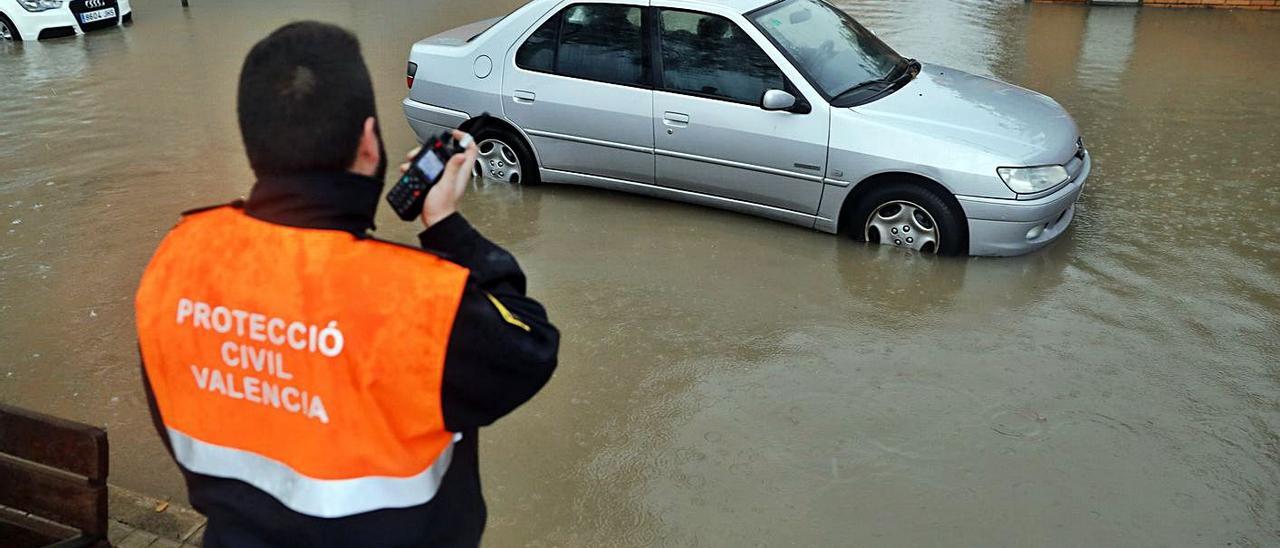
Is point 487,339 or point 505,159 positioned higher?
point 487,339

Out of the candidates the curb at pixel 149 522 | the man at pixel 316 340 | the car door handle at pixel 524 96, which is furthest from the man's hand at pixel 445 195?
the car door handle at pixel 524 96

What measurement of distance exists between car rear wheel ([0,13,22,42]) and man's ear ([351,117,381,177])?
1496 cm

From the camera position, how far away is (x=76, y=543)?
2.80 metres

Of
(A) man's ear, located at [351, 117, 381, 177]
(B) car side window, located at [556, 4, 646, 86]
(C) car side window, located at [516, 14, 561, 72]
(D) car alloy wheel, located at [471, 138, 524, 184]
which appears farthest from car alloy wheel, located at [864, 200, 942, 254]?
(A) man's ear, located at [351, 117, 381, 177]

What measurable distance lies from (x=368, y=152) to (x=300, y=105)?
0.14 metres

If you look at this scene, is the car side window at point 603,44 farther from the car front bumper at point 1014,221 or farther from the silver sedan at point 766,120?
the car front bumper at point 1014,221

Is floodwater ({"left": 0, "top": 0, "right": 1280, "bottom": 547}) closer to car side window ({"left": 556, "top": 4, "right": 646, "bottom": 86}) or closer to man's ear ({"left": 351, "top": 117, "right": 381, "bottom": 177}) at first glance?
car side window ({"left": 556, "top": 4, "right": 646, "bottom": 86})

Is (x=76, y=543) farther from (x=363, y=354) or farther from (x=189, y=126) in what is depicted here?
(x=189, y=126)

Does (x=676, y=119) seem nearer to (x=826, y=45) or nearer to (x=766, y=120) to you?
(x=766, y=120)

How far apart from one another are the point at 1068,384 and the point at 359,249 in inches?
151

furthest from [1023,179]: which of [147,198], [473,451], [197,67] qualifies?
[197,67]

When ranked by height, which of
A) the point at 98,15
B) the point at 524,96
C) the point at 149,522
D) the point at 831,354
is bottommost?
the point at 831,354

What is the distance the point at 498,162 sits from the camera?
720cm

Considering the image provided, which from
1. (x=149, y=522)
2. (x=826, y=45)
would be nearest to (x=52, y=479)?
(x=149, y=522)
